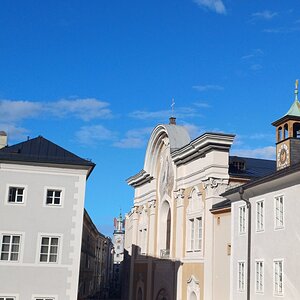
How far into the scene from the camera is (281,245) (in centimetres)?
2092

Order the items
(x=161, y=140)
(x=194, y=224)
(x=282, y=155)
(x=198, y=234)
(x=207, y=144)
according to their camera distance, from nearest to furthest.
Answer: (x=282, y=155) → (x=207, y=144) → (x=198, y=234) → (x=194, y=224) → (x=161, y=140)

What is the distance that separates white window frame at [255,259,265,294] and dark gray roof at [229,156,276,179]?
9.18 m

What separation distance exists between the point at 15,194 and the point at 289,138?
14.3 meters

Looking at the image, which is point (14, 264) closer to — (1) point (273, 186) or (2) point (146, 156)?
(1) point (273, 186)

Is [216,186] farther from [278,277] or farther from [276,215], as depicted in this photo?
[278,277]

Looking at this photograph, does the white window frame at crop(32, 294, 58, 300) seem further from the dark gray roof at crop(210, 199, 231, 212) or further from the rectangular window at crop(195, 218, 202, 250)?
the rectangular window at crop(195, 218, 202, 250)

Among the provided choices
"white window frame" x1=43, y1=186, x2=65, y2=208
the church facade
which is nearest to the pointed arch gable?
the church facade

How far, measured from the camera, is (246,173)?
3303cm

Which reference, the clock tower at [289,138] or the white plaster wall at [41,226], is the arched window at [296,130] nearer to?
the clock tower at [289,138]

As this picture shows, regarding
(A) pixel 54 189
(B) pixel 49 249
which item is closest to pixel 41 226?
(B) pixel 49 249

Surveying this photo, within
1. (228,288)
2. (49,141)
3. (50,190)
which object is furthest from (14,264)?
(228,288)

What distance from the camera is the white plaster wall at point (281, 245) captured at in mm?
19750

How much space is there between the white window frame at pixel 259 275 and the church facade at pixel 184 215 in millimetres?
5596

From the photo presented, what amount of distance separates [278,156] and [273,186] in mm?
6184
